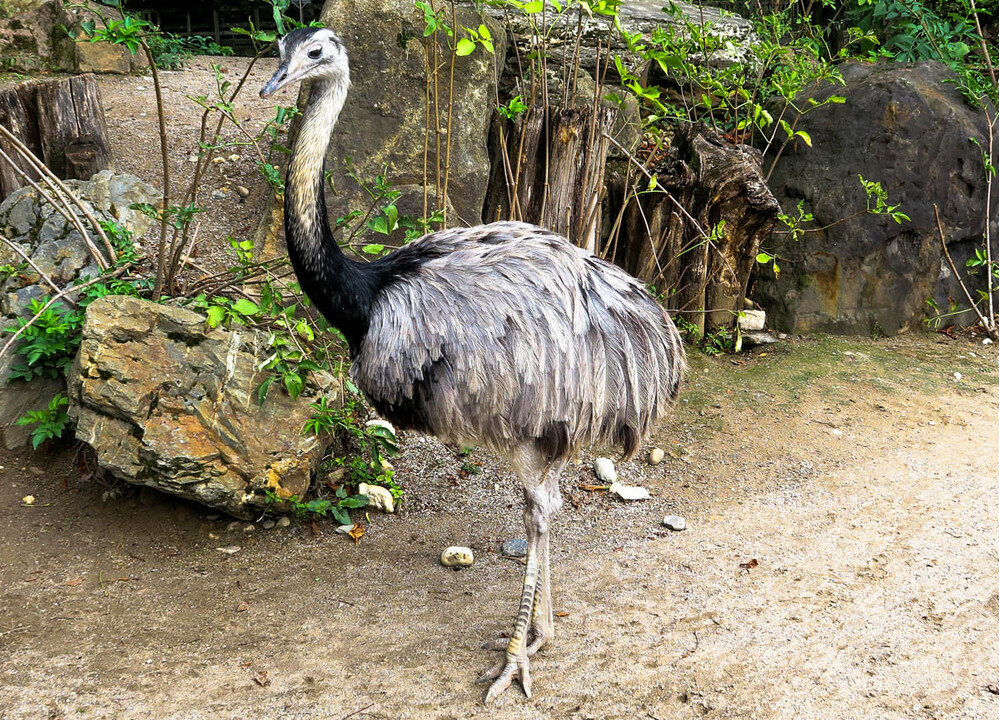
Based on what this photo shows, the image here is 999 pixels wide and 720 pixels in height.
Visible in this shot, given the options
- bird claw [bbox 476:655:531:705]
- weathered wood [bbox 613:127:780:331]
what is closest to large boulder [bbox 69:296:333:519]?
bird claw [bbox 476:655:531:705]

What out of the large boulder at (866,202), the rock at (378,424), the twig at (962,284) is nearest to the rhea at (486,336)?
the rock at (378,424)

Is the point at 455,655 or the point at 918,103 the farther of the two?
the point at 918,103

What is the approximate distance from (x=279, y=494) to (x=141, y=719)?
1137 millimetres

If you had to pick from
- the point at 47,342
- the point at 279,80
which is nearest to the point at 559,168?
the point at 279,80

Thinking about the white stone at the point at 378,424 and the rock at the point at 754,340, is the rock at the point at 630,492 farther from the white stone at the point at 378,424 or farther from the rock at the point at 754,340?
the rock at the point at 754,340

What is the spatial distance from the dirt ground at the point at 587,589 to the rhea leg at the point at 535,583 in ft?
0.27

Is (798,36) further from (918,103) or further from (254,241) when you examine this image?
(254,241)

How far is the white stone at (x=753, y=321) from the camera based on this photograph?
5.72 meters

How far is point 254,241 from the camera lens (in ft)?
17.0

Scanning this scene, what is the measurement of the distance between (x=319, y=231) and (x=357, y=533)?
4.93 ft

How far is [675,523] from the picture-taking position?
161 inches

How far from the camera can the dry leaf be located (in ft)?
12.9

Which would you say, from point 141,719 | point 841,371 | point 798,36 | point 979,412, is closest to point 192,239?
point 141,719

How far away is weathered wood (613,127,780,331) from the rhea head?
103 inches
